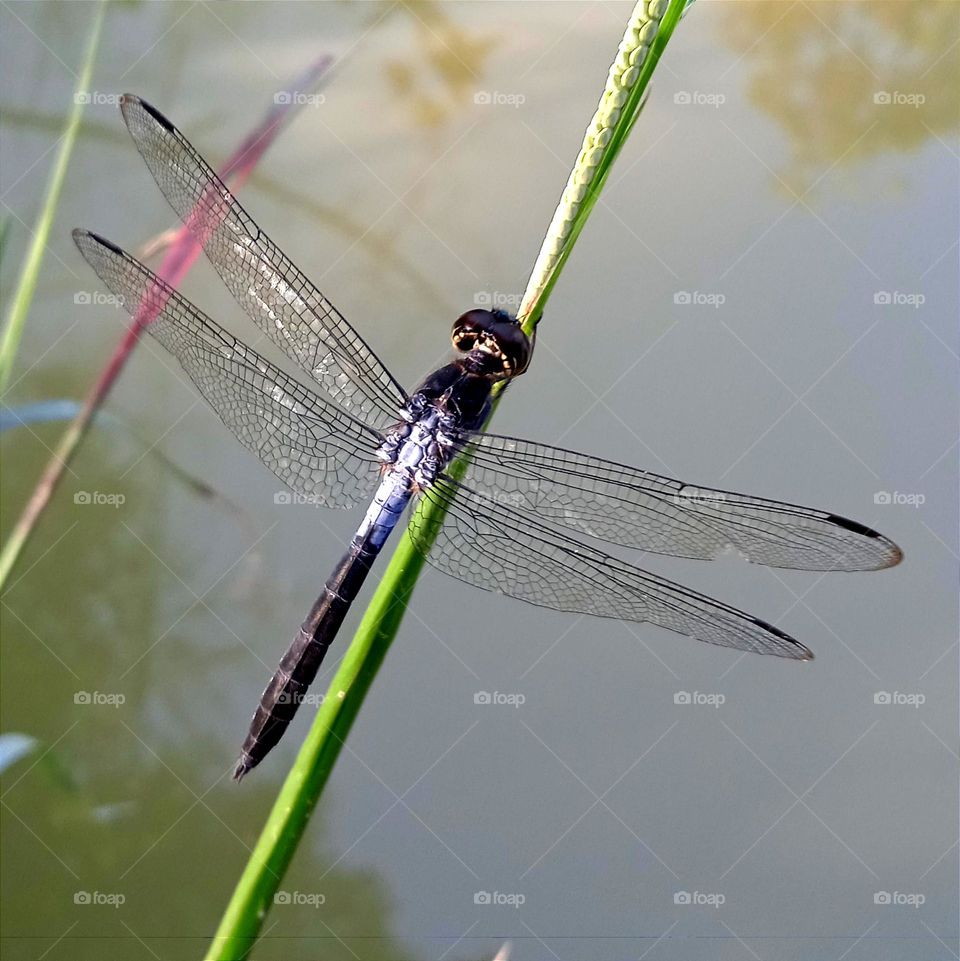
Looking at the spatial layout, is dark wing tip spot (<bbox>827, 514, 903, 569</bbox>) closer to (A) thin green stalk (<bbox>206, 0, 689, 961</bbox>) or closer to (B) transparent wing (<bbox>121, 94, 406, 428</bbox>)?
(A) thin green stalk (<bbox>206, 0, 689, 961</bbox>)

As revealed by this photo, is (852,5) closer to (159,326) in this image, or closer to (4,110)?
(159,326)

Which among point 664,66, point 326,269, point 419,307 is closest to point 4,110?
point 326,269

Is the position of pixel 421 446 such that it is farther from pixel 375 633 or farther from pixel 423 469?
pixel 375 633

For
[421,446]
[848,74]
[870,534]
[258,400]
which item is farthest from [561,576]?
[848,74]

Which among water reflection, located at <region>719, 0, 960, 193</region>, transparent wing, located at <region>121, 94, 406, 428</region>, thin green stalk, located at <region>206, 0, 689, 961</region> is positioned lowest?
thin green stalk, located at <region>206, 0, 689, 961</region>

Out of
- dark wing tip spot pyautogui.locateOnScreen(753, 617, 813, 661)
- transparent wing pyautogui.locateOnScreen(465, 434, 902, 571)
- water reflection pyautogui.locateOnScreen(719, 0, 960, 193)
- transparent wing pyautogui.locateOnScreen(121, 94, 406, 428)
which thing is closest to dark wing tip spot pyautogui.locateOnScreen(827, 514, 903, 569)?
transparent wing pyautogui.locateOnScreen(465, 434, 902, 571)

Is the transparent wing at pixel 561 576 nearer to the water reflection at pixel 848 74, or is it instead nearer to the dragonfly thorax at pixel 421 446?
the dragonfly thorax at pixel 421 446
